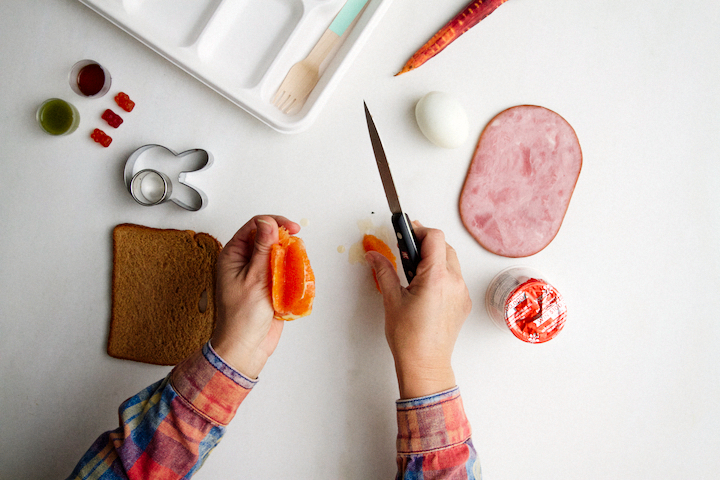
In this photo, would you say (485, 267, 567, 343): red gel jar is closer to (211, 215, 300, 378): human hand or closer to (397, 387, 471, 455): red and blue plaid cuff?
(397, 387, 471, 455): red and blue plaid cuff

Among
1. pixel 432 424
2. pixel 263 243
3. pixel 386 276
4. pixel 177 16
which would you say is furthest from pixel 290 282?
pixel 177 16

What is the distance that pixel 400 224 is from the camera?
4.09 ft

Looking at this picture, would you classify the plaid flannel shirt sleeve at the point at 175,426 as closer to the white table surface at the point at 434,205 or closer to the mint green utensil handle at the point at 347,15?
the white table surface at the point at 434,205

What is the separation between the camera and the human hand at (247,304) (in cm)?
118

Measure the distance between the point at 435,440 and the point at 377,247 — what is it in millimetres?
663

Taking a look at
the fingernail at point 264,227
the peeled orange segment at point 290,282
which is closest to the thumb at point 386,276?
the peeled orange segment at point 290,282

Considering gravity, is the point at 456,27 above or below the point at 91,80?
above

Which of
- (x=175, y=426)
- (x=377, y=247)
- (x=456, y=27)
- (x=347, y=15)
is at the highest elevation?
(x=456, y=27)

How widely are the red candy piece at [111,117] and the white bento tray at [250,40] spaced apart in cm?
30

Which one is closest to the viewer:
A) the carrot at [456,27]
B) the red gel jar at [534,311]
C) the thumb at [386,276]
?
the red gel jar at [534,311]

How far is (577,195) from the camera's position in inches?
59.5

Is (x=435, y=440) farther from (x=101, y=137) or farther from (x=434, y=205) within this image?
(x=101, y=137)

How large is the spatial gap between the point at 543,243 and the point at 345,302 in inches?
30.6

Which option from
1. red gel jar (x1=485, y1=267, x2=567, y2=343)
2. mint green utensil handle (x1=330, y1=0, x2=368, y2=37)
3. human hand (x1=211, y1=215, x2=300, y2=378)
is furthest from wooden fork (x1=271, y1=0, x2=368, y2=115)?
red gel jar (x1=485, y1=267, x2=567, y2=343)
